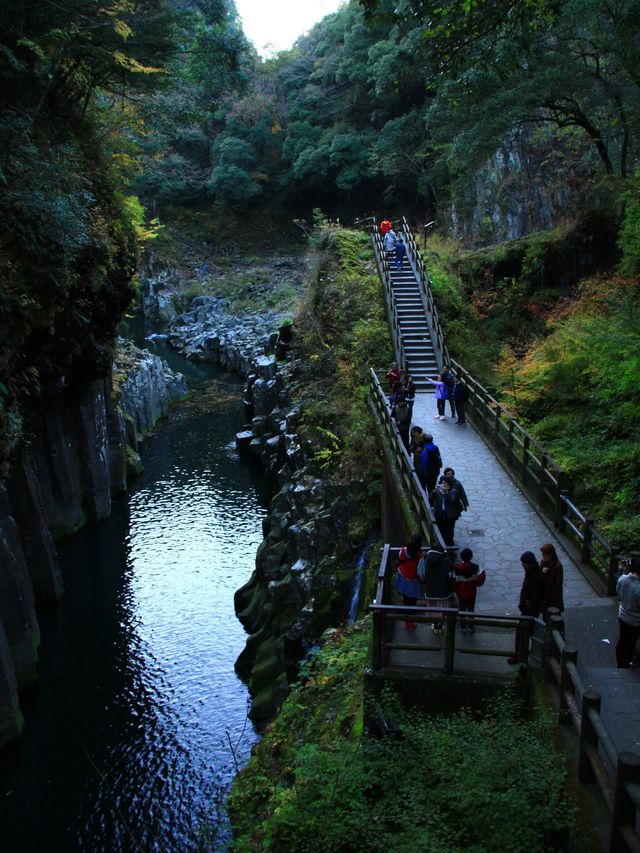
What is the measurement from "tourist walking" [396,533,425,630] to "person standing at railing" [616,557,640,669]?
9.55 feet

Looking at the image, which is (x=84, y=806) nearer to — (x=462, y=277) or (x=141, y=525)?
(x=141, y=525)

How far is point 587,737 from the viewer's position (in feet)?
23.9

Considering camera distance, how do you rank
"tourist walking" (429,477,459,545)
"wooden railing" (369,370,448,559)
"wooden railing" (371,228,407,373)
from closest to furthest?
"wooden railing" (369,370,448,559)
"tourist walking" (429,477,459,545)
"wooden railing" (371,228,407,373)

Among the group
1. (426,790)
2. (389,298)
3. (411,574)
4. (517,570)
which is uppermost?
(389,298)

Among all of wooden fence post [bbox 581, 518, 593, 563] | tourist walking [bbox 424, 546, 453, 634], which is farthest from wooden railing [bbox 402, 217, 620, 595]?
tourist walking [bbox 424, 546, 453, 634]

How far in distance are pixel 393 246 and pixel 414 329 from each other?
688cm

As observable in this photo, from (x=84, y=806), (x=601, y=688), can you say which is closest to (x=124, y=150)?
(x=84, y=806)

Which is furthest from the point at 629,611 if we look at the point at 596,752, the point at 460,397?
the point at 460,397

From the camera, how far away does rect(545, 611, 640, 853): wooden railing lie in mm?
6242

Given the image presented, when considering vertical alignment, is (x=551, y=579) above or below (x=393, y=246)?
below

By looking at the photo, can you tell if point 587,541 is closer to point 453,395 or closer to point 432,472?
point 432,472

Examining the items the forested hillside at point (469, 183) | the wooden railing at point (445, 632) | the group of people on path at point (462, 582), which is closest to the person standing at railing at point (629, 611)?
the group of people on path at point (462, 582)

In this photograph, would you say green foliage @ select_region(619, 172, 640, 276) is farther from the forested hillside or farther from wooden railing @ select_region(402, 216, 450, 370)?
wooden railing @ select_region(402, 216, 450, 370)

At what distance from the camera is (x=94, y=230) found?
25.6m
